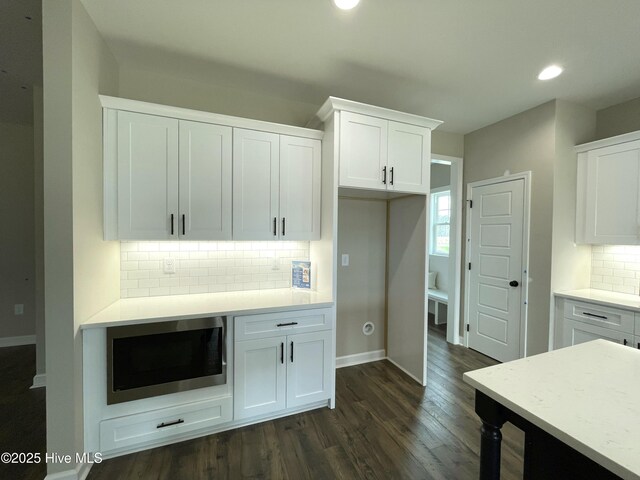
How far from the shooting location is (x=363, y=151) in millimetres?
2404

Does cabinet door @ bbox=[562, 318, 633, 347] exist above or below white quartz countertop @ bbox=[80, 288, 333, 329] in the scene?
below

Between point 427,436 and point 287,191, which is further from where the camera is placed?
point 287,191

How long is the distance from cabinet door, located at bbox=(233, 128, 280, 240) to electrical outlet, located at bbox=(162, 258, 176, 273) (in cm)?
61

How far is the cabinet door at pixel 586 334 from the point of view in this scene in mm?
2369

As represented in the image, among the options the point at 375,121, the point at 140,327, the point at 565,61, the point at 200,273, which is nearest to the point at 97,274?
the point at 140,327

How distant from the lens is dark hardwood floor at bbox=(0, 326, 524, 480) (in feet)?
5.62

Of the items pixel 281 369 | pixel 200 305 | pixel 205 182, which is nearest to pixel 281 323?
pixel 281 369

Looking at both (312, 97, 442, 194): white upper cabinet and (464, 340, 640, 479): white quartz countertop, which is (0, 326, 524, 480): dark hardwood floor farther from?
(312, 97, 442, 194): white upper cabinet

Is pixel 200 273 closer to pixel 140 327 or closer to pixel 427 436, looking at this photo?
pixel 140 327

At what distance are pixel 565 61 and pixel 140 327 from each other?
375 centimetres

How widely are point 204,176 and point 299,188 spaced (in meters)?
0.81

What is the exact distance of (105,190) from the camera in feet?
6.58

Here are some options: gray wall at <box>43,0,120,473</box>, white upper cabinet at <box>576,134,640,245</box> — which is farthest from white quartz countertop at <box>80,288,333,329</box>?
white upper cabinet at <box>576,134,640,245</box>

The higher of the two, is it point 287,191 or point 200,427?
point 287,191
